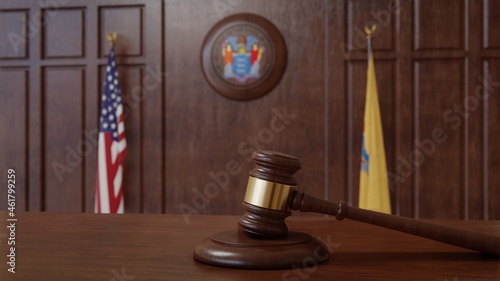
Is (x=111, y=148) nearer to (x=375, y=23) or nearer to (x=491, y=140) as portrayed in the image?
(x=375, y=23)

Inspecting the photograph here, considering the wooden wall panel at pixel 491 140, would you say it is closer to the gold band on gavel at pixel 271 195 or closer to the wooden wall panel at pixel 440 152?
the wooden wall panel at pixel 440 152

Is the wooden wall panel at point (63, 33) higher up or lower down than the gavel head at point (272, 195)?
higher up

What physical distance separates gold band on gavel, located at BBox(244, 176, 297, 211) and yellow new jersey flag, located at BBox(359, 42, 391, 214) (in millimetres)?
3772

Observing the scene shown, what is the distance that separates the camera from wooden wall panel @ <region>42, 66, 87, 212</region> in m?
5.15

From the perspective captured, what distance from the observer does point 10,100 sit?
529 cm

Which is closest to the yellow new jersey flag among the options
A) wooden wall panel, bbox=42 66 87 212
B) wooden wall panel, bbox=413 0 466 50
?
wooden wall panel, bbox=413 0 466 50

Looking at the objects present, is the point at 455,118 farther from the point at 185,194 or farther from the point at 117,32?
the point at 117,32

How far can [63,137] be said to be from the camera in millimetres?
5191

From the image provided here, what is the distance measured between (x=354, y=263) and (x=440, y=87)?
4292 mm

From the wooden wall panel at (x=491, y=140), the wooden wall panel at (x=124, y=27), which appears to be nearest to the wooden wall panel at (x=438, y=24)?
the wooden wall panel at (x=491, y=140)

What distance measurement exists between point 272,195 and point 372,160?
3803 mm

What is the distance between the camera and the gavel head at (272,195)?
3.09 ft

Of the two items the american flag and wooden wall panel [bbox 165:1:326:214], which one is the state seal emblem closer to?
wooden wall panel [bbox 165:1:326:214]

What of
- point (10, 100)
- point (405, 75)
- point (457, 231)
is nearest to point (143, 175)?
point (10, 100)
